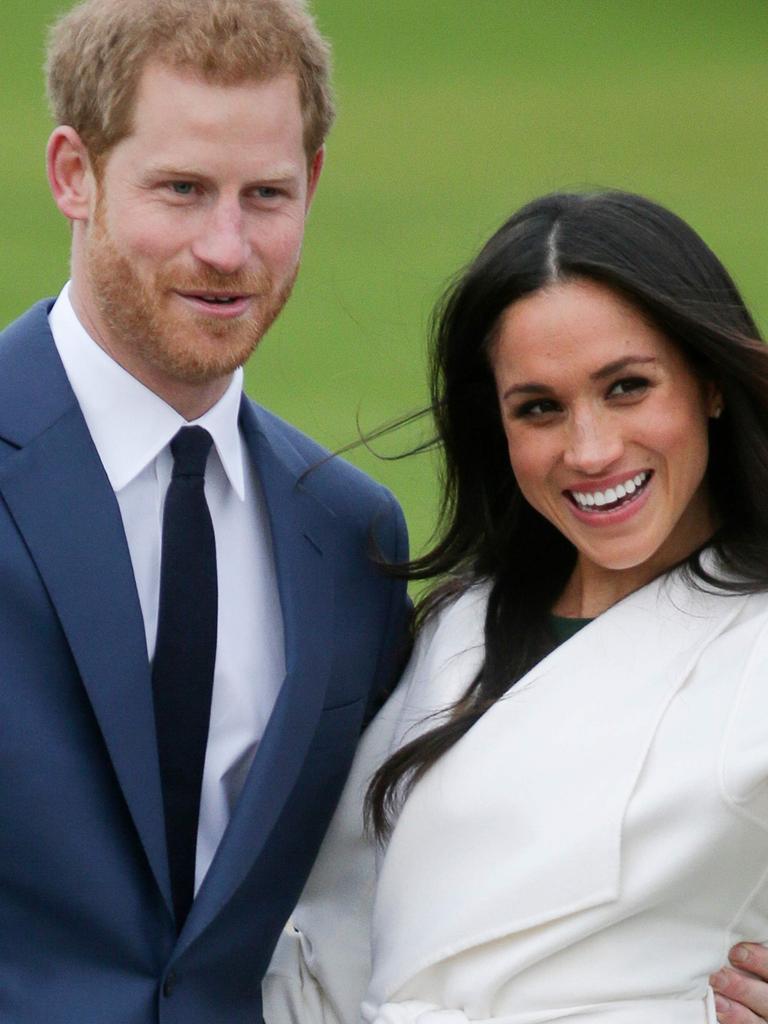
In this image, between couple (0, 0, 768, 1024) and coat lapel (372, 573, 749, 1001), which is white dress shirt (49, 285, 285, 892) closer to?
couple (0, 0, 768, 1024)

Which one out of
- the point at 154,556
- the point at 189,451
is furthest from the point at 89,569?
the point at 189,451

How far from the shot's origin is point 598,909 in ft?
9.45

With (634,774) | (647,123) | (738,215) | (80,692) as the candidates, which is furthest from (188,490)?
(647,123)

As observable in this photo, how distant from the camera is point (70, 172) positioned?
3047 millimetres

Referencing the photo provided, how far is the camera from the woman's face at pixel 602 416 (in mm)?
3043

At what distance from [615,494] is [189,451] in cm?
63

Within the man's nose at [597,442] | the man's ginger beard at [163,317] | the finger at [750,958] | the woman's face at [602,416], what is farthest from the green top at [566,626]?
the man's ginger beard at [163,317]

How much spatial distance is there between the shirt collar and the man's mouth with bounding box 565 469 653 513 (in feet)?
2.01

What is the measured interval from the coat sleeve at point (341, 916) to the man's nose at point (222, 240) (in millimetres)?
776

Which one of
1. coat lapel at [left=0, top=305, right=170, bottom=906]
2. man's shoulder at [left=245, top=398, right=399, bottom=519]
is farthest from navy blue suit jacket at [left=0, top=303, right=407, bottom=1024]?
man's shoulder at [left=245, top=398, right=399, bottom=519]

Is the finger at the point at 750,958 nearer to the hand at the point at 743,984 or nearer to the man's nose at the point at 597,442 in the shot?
the hand at the point at 743,984

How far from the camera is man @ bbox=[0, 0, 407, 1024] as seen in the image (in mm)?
2852

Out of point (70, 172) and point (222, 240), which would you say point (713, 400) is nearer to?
point (222, 240)

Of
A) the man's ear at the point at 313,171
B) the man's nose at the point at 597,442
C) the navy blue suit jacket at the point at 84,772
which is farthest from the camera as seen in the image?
the man's ear at the point at 313,171
